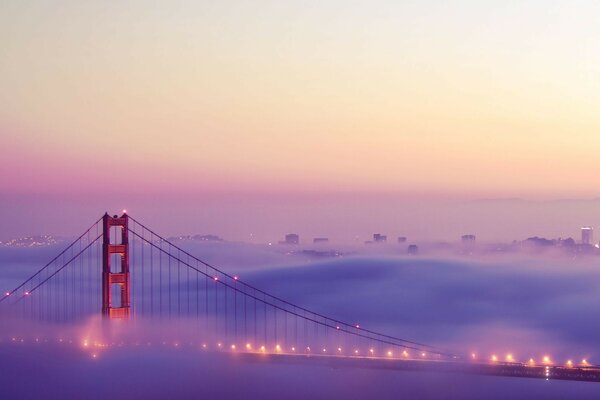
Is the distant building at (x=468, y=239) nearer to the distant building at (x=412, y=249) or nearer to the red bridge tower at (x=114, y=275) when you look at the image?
the distant building at (x=412, y=249)

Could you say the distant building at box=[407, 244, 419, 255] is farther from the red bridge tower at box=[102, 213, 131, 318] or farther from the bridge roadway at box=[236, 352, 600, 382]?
the red bridge tower at box=[102, 213, 131, 318]

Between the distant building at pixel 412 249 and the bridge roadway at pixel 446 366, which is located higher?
the distant building at pixel 412 249

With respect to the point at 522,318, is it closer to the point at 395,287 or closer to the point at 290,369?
the point at 395,287

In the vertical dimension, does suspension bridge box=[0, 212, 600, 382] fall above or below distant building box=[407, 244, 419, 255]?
below

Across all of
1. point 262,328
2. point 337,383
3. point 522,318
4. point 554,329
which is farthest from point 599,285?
point 337,383

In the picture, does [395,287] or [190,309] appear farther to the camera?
[395,287]

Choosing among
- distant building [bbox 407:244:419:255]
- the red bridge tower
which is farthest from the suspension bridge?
distant building [bbox 407:244:419:255]

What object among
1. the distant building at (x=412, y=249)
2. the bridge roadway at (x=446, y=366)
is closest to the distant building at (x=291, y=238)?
the distant building at (x=412, y=249)

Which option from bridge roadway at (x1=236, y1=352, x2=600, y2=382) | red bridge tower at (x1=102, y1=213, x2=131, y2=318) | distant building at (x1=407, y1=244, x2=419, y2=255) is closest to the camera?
red bridge tower at (x1=102, y1=213, x2=131, y2=318)
